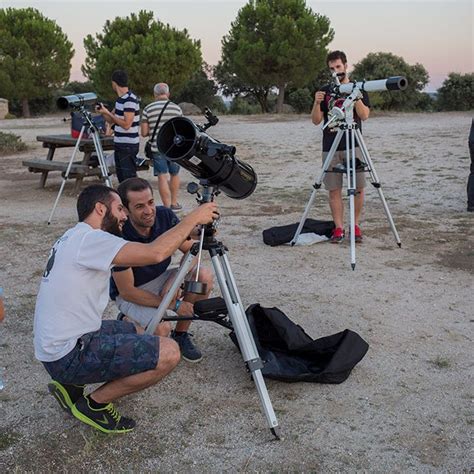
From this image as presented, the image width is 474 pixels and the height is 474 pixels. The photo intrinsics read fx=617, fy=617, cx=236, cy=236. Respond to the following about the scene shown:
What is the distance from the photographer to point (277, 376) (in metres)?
3.48

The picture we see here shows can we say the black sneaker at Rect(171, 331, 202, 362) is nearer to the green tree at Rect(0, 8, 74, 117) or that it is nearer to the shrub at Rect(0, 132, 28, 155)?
the shrub at Rect(0, 132, 28, 155)

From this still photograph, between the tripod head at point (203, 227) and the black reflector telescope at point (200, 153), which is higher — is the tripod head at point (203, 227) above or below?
below

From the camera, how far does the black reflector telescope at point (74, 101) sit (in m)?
7.02

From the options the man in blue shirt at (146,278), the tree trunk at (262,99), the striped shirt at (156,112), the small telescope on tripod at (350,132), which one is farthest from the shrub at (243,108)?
the man in blue shirt at (146,278)

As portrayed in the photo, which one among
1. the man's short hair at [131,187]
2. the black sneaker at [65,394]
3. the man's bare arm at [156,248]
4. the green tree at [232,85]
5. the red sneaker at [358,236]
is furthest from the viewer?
the green tree at [232,85]

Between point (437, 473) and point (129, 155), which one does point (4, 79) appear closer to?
point (129, 155)

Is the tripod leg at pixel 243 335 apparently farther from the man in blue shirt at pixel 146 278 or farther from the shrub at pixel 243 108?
the shrub at pixel 243 108

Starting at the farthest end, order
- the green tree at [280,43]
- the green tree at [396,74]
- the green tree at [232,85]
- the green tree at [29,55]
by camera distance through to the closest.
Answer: the green tree at [232,85], the green tree at [29,55], the green tree at [396,74], the green tree at [280,43]

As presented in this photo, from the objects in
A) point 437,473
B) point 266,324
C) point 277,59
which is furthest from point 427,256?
point 277,59

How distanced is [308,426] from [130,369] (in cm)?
Result: 95

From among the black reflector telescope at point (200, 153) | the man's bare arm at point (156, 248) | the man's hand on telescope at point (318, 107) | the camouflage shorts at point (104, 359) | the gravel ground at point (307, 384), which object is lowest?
the gravel ground at point (307, 384)

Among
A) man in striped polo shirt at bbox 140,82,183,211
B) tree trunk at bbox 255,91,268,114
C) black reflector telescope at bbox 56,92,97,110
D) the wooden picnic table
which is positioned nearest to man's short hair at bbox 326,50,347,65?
man in striped polo shirt at bbox 140,82,183,211

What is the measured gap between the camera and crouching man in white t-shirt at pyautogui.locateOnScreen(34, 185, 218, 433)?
8.96 feet

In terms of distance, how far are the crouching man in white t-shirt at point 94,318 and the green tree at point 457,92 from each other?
94.6 feet
